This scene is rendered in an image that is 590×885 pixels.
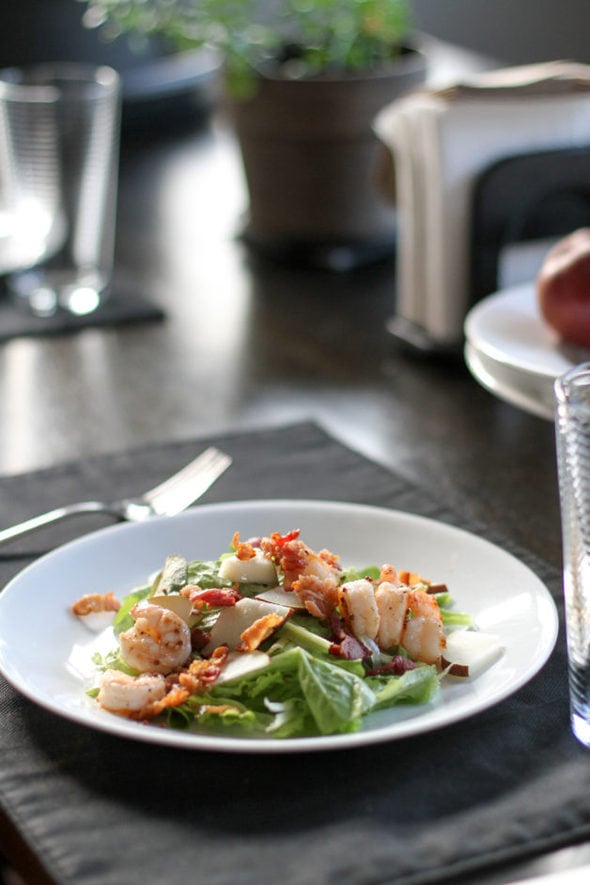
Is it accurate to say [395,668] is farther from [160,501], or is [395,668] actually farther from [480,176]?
[480,176]

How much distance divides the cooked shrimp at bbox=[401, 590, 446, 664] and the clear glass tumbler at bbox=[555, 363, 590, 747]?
0.08 m

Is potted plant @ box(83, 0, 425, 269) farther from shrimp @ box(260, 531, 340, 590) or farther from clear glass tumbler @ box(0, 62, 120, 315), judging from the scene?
shrimp @ box(260, 531, 340, 590)

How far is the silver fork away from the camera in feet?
3.57

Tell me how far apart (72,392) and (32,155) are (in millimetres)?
386

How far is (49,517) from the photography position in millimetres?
1088

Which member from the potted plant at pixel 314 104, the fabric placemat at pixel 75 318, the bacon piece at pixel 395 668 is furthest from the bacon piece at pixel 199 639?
the potted plant at pixel 314 104

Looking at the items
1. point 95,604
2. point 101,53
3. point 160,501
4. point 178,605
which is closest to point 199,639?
point 178,605

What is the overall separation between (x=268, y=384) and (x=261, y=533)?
52 cm

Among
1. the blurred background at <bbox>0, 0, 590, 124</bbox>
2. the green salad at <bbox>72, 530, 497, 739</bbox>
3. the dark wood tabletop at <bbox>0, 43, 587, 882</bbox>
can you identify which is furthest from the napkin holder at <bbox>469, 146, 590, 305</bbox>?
the blurred background at <bbox>0, 0, 590, 124</bbox>

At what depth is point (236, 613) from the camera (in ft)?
2.65

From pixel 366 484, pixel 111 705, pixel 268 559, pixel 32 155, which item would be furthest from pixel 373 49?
pixel 111 705

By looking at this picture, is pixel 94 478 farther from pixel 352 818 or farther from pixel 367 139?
pixel 367 139

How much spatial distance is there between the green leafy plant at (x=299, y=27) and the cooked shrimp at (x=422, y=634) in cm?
108

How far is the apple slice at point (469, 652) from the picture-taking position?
0.81 m
